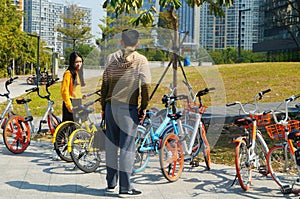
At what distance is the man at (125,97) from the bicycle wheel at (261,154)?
1467 mm

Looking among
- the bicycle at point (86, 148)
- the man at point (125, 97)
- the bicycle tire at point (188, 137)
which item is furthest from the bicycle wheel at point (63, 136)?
the man at point (125, 97)

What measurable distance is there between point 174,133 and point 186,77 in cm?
343

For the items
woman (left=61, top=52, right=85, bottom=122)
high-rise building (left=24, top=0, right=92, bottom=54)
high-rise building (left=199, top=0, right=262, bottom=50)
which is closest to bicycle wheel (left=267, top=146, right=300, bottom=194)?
woman (left=61, top=52, right=85, bottom=122)

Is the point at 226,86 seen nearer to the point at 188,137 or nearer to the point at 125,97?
the point at 188,137

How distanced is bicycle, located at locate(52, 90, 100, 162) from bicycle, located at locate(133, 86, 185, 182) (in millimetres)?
1053

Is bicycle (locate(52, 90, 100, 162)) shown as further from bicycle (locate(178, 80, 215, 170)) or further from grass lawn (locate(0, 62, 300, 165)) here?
bicycle (locate(178, 80, 215, 170))

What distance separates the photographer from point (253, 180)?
632 centimetres

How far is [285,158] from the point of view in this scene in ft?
19.6

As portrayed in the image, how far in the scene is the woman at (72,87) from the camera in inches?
282

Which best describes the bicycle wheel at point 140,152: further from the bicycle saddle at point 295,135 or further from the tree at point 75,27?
the tree at point 75,27

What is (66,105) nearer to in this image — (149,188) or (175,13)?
(149,188)

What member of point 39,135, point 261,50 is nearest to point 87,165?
point 39,135

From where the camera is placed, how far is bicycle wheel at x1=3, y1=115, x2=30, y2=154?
310 inches

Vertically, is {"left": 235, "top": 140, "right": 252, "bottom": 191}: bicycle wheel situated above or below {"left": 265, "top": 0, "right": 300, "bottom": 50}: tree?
below
